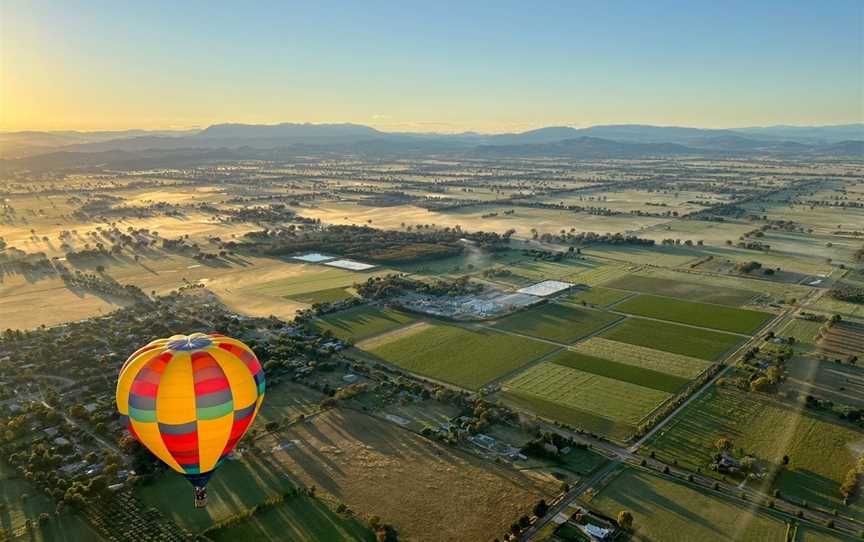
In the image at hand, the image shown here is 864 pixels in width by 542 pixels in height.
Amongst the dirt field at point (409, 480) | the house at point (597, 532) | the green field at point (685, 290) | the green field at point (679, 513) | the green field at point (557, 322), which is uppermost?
the green field at point (685, 290)

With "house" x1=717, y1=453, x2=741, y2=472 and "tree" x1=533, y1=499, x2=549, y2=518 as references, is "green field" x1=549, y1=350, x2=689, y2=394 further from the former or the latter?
"tree" x1=533, y1=499, x2=549, y2=518

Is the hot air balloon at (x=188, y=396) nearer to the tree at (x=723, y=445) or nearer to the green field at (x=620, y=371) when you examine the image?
the tree at (x=723, y=445)

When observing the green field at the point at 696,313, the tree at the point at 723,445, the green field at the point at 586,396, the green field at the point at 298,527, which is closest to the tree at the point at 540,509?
the green field at the point at 298,527

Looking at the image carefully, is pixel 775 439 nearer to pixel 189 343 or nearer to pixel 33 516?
pixel 189 343

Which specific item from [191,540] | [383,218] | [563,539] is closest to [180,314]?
[191,540]

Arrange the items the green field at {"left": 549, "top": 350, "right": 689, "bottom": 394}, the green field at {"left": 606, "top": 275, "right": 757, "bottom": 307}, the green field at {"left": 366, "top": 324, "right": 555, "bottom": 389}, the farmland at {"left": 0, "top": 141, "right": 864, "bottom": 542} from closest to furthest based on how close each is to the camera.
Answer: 1. the farmland at {"left": 0, "top": 141, "right": 864, "bottom": 542}
2. the green field at {"left": 549, "top": 350, "right": 689, "bottom": 394}
3. the green field at {"left": 366, "top": 324, "right": 555, "bottom": 389}
4. the green field at {"left": 606, "top": 275, "right": 757, "bottom": 307}

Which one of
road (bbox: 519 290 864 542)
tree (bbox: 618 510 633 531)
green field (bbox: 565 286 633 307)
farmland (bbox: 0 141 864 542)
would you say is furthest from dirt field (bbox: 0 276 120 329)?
tree (bbox: 618 510 633 531)
